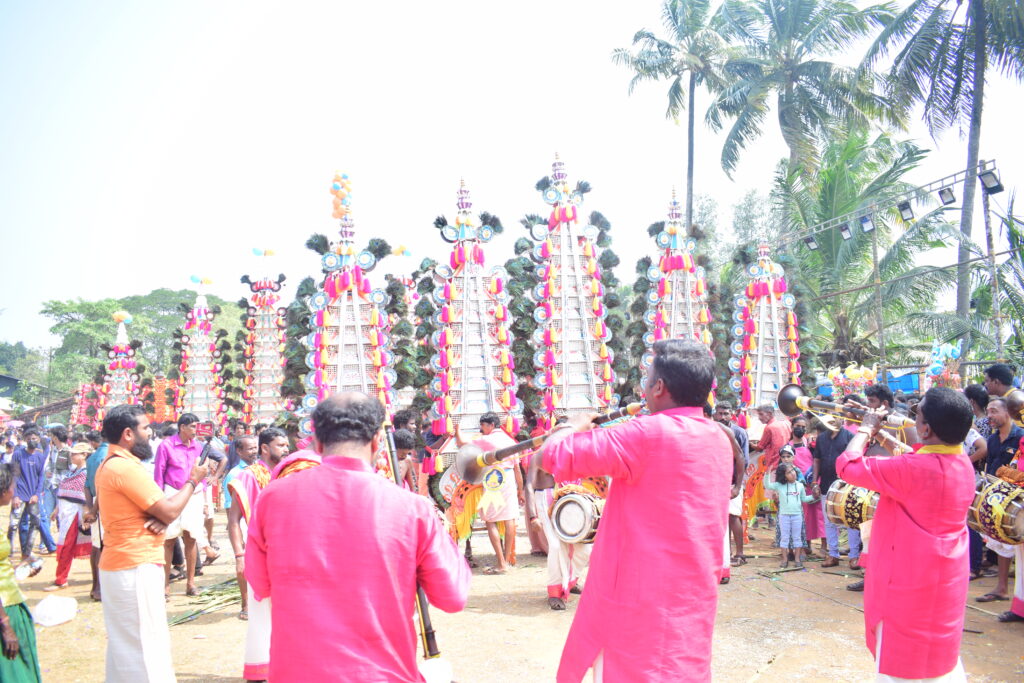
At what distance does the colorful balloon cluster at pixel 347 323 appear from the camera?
11773mm

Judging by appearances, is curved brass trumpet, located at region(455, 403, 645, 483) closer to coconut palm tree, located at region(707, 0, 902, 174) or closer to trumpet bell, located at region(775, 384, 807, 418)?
trumpet bell, located at region(775, 384, 807, 418)

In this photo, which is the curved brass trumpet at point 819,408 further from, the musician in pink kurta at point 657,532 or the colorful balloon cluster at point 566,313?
the colorful balloon cluster at point 566,313

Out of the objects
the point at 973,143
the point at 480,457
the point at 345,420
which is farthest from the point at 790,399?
the point at 973,143

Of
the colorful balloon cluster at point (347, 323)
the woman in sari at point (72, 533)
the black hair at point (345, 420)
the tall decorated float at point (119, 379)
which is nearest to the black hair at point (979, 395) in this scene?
the black hair at point (345, 420)

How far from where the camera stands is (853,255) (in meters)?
24.1

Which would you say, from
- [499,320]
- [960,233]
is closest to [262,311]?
[499,320]

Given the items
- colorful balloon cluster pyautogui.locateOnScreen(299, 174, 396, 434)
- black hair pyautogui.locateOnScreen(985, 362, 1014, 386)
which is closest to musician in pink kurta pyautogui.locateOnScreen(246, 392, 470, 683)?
black hair pyautogui.locateOnScreen(985, 362, 1014, 386)

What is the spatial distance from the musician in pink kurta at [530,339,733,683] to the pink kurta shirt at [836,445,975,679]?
1.30 metres

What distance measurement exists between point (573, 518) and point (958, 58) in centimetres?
1972

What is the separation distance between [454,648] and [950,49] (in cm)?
2144

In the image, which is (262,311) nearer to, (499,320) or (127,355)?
(127,355)

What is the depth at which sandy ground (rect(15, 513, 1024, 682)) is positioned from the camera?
5.41m

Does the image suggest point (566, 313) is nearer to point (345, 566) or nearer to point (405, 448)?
point (405, 448)

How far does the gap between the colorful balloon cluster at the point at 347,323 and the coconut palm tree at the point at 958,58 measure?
14.2m
